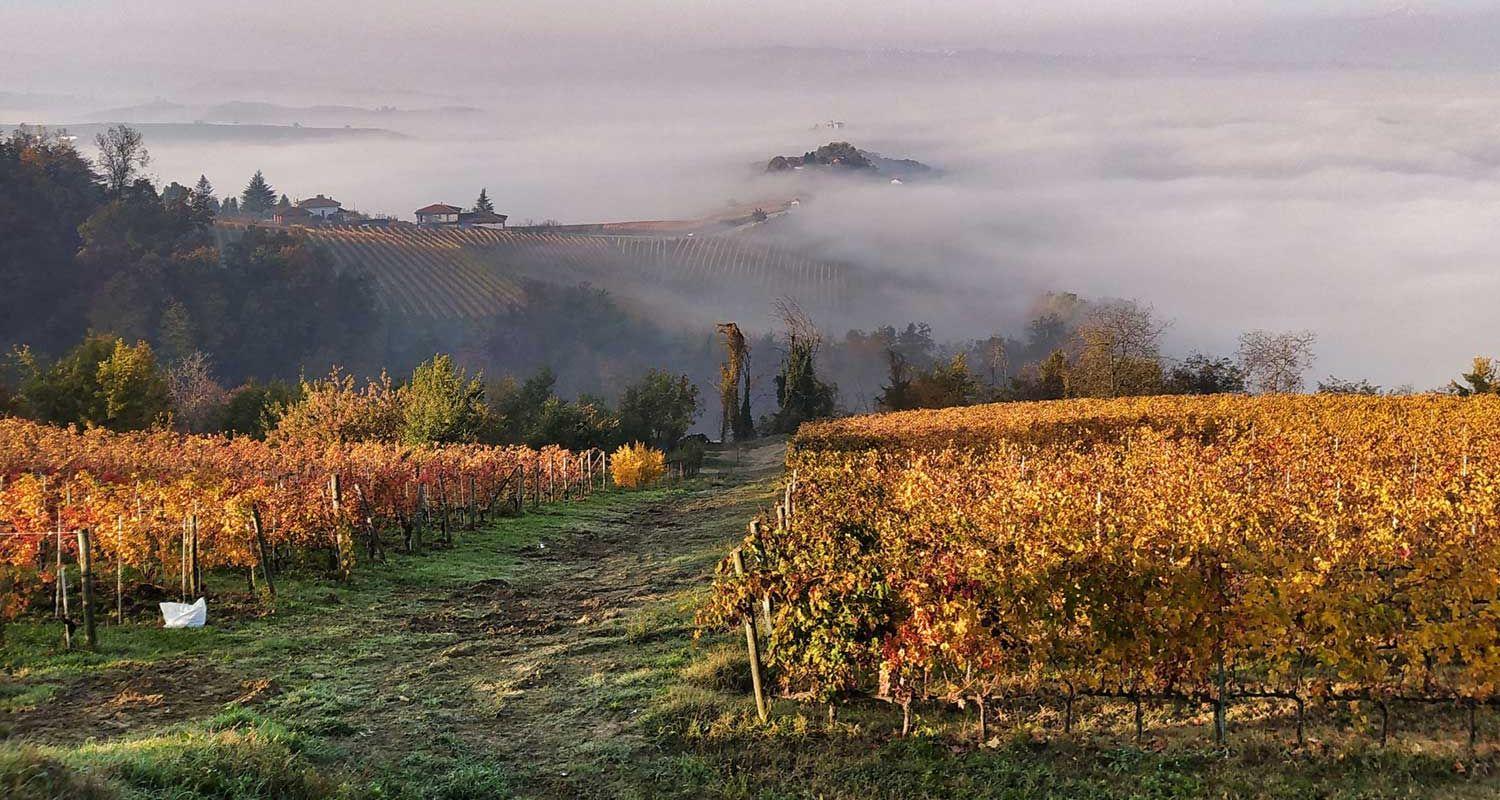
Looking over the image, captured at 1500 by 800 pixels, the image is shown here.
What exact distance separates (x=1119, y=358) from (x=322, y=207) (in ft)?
560

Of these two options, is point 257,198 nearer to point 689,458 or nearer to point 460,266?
point 460,266

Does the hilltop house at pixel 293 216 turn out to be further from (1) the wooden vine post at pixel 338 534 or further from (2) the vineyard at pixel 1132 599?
(2) the vineyard at pixel 1132 599

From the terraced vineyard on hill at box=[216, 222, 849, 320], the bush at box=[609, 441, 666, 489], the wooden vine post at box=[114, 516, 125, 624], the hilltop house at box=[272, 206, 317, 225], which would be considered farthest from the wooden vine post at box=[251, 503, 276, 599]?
Answer: the hilltop house at box=[272, 206, 317, 225]

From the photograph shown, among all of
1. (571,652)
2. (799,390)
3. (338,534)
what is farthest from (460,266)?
(571,652)

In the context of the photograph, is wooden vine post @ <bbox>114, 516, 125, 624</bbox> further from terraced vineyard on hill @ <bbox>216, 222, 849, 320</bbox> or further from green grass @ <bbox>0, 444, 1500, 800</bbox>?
terraced vineyard on hill @ <bbox>216, 222, 849, 320</bbox>

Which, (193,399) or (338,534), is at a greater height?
(193,399)

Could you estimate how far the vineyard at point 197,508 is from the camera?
45.6 feet

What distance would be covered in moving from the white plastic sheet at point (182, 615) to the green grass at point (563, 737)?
328 millimetres

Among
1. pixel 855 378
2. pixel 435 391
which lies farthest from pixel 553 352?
pixel 435 391

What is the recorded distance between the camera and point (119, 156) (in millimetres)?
110938

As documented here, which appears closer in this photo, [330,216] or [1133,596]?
[1133,596]

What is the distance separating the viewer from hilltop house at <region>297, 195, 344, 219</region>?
186750mm

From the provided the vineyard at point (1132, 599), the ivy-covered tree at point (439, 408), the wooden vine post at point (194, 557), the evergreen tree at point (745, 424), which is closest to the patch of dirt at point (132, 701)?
the wooden vine post at point (194, 557)

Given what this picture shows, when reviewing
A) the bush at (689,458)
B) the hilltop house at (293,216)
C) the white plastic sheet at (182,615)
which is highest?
the hilltop house at (293,216)
